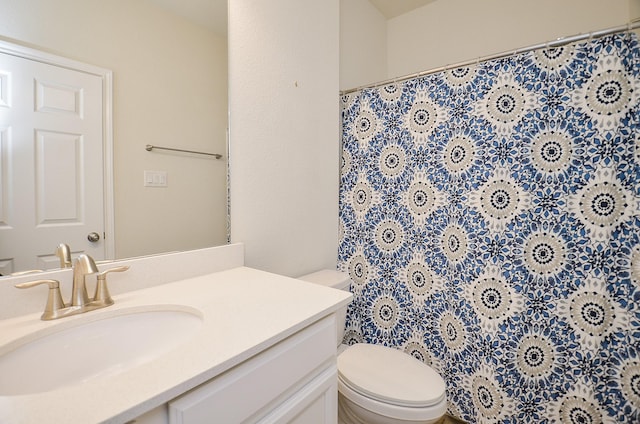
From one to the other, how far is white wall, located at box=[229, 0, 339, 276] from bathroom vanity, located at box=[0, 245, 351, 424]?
40cm

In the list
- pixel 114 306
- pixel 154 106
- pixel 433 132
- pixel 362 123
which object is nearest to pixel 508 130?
pixel 433 132

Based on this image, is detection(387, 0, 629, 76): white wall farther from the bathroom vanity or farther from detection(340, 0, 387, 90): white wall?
the bathroom vanity

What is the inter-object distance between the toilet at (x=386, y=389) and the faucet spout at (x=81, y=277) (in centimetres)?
96

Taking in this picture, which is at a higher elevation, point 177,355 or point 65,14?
point 65,14

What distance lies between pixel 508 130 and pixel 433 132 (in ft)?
1.07

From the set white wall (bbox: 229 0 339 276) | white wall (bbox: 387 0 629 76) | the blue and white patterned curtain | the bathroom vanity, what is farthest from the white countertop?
white wall (bbox: 387 0 629 76)

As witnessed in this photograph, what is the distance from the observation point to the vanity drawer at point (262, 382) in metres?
0.52

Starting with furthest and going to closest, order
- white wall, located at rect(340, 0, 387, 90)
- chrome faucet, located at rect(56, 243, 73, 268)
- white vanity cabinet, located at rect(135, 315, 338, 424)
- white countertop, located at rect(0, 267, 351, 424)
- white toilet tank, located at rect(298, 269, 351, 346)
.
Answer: white wall, located at rect(340, 0, 387, 90) → white toilet tank, located at rect(298, 269, 351, 346) → chrome faucet, located at rect(56, 243, 73, 268) → white vanity cabinet, located at rect(135, 315, 338, 424) → white countertop, located at rect(0, 267, 351, 424)

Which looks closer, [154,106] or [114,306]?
[114,306]

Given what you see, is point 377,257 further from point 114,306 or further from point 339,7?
point 339,7

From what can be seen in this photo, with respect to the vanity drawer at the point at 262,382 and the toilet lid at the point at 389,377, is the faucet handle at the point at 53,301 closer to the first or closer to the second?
the vanity drawer at the point at 262,382

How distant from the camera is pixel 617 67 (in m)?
1.08

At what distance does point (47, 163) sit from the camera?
2.55 feet

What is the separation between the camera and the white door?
0.72m
